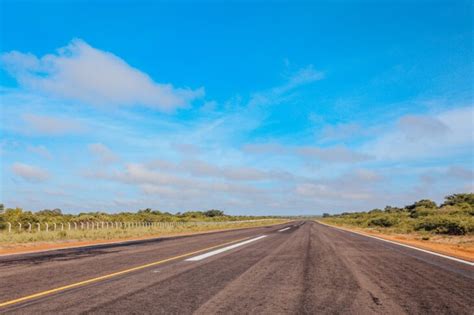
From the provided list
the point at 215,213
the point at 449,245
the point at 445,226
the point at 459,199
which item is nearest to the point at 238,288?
the point at 449,245

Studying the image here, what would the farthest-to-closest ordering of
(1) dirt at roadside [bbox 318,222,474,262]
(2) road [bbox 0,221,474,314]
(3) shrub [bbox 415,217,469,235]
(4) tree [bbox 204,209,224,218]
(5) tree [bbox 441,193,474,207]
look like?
(4) tree [bbox 204,209,224,218] → (5) tree [bbox 441,193,474,207] → (3) shrub [bbox 415,217,469,235] → (1) dirt at roadside [bbox 318,222,474,262] → (2) road [bbox 0,221,474,314]

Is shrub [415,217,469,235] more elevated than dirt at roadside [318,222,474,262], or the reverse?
shrub [415,217,469,235]

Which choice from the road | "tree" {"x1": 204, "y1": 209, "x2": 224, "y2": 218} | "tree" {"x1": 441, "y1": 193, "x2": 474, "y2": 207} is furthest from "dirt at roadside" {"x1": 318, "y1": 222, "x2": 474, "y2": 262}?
"tree" {"x1": 204, "y1": 209, "x2": 224, "y2": 218}

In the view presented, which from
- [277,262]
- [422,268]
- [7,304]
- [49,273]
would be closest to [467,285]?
[422,268]

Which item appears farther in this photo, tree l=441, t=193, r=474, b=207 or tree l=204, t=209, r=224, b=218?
tree l=204, t=209, r=224, b=218

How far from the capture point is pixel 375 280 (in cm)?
762

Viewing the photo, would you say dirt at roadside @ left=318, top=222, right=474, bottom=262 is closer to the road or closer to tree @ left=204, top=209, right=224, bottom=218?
the road

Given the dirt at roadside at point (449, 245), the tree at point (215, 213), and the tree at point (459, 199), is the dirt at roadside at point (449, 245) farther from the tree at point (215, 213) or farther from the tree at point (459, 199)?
the tree at point (215, 213)

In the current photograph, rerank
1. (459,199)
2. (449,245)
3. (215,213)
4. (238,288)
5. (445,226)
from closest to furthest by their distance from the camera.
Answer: (238,288) → (449,245) → (445,226) → (459,199) → (215,213)

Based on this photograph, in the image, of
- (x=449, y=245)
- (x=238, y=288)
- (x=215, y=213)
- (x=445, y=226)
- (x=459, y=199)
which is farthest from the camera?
(x=215, y=213)

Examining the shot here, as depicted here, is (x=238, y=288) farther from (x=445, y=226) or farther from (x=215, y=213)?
(x=215, y=213)

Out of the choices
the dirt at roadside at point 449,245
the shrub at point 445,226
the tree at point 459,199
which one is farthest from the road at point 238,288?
the tree at point 459,199

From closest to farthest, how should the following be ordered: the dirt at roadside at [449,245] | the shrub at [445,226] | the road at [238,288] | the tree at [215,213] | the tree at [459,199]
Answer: the road at [238,288] < the dirt at roadside at [449,245] < the shrub at [445,226] < the tree at [459,199] < the tree at [215,213]

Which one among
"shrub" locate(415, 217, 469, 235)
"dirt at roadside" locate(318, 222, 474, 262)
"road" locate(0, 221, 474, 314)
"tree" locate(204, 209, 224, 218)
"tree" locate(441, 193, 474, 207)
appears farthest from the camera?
"tree" locate(204, 209, 224, 218)
